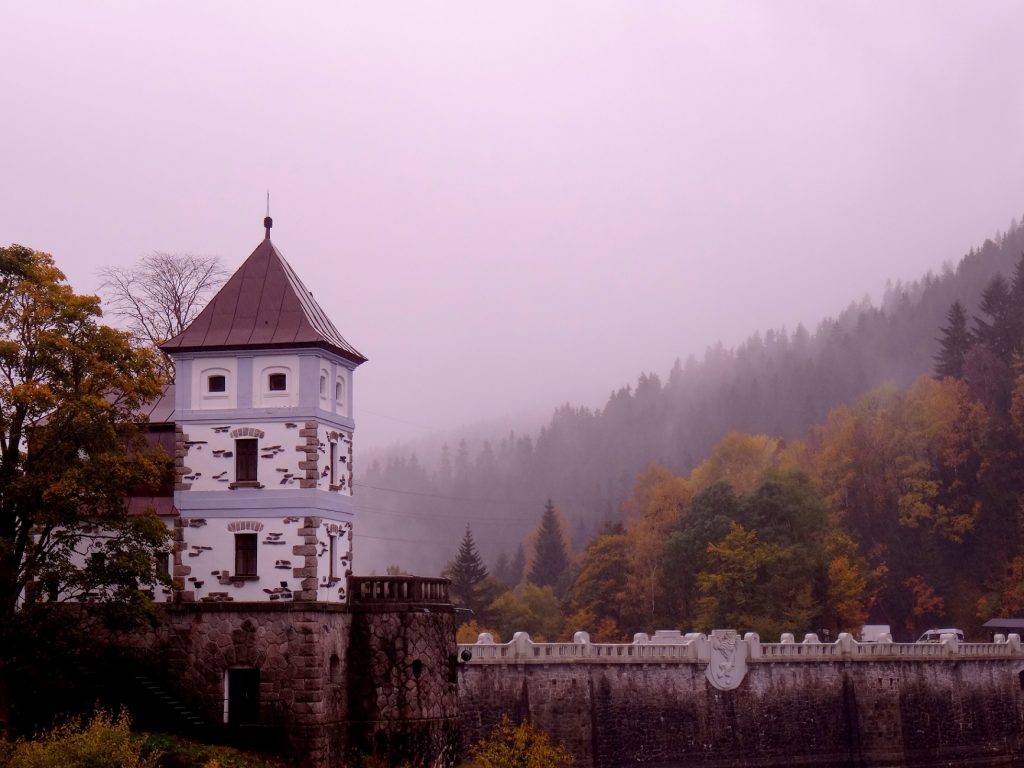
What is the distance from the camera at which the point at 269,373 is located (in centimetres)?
4416

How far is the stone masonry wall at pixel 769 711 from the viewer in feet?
191

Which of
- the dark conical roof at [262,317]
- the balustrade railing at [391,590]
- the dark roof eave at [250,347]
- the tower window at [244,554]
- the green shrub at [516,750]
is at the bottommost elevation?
the green shrub at [516,750]

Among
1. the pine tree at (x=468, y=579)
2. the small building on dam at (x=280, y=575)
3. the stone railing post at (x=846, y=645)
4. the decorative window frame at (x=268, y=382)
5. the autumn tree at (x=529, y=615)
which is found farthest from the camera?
the pine tree at (x=468, y=579)

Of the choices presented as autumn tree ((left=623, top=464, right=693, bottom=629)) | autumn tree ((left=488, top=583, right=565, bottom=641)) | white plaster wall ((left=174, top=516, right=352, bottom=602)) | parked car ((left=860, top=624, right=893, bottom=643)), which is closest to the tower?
white plaster wall ((left=174, top=516, right=352, bottom=602))

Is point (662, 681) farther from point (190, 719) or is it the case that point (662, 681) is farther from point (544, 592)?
point (544, 592)

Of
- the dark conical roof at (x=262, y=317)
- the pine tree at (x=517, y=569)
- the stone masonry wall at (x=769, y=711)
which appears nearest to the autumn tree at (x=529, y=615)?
the stone masonry wall at (x=769, y=711)

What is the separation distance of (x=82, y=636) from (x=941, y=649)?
154 ft

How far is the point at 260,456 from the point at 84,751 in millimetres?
11870

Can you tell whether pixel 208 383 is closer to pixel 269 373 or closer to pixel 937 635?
pixel 269 373

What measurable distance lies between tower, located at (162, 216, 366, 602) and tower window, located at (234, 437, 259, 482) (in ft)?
0.10

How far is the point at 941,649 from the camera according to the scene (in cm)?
7238

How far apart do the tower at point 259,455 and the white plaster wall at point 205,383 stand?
0.10 feet

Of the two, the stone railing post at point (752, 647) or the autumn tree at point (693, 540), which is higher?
the autumn tree at point (693, 540)

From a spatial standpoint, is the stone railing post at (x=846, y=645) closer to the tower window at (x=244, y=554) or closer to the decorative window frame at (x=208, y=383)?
the tower window at (x=244, y=554)
